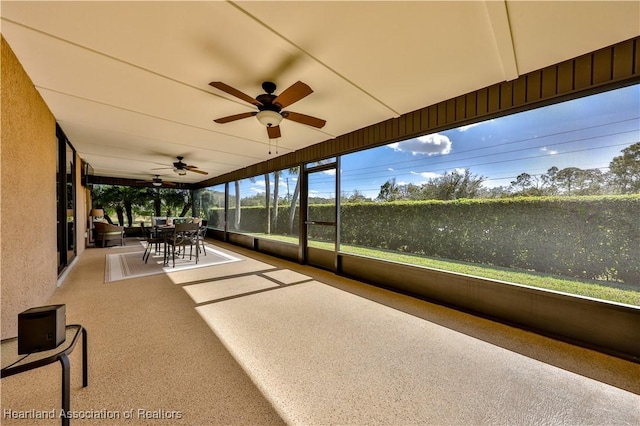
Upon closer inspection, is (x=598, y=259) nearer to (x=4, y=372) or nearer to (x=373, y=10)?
(x=373, y=10)

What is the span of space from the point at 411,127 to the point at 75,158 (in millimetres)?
7074

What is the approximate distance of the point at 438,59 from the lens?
7.07ft

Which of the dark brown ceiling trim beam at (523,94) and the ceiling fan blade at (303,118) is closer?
the dark brown ceiling trim beam at (523,94)

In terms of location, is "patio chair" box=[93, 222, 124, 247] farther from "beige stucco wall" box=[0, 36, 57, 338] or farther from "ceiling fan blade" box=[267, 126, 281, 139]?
"ceiling fan blade" box=[267, 126, 281, 139]

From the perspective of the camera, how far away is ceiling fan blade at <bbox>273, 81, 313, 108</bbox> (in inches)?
83.3

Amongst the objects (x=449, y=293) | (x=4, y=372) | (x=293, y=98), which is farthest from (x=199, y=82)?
(x=449, y=293)

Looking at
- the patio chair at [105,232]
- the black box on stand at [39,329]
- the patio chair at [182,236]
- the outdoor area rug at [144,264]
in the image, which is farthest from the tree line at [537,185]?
the patio chair at [105,232]

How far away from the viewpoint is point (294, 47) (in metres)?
1.98

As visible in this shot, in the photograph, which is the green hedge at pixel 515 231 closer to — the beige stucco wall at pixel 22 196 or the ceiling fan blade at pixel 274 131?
the ceiling fan blade at pixel 274 131

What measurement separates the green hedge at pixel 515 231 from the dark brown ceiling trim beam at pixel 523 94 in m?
1.11

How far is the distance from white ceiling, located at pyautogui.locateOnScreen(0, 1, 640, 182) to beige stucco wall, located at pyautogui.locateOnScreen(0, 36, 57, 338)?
238 millimetres

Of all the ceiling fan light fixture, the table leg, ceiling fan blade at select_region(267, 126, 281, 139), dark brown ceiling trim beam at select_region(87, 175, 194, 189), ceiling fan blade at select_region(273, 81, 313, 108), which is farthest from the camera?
dark brown ceiling trim beam at select_region(87, 175, 194, 189)

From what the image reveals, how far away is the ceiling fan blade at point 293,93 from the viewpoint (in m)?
2.12

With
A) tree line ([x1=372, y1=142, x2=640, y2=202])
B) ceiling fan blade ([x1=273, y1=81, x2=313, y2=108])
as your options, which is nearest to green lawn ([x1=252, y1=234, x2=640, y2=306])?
tree line ([x1=372, y1=142, x2=640, y2=202])
